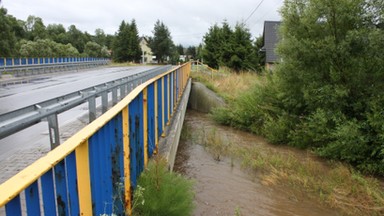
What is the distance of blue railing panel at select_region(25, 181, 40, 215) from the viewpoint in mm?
1451

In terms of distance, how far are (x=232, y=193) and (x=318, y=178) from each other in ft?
8.04

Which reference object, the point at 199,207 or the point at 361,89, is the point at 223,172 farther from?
the point at 361,89

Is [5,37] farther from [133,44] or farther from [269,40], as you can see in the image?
[133,44]

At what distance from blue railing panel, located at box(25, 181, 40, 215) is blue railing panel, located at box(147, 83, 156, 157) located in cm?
282

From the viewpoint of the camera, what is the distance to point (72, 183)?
1864 millimetres

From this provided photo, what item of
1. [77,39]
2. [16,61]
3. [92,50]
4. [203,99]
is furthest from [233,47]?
[77,39]

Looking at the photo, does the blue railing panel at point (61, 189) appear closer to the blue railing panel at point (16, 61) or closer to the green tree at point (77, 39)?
the blue railing panel at point (16, 61)

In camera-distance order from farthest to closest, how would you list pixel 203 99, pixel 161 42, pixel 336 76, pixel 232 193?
pixel 161 42 → pixel 203 99 → pixel 336 76 → pixel 232 193

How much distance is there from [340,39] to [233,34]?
21789mm

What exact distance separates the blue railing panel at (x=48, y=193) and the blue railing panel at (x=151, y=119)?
267 cm

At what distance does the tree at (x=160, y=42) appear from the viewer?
261 ft

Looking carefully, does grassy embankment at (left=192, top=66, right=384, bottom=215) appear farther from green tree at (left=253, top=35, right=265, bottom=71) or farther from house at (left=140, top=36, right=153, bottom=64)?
house at (left=140, top=36, right=153, bottom=64)

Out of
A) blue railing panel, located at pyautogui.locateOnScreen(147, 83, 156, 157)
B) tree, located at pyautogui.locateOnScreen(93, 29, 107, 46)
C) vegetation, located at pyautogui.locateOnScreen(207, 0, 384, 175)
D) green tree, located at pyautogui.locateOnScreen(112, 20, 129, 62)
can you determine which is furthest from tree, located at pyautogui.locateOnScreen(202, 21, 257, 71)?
tree, located at pyautogui.locateOnScreen(93, 29, 107, 46)

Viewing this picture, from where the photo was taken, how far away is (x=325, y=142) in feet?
31.3
